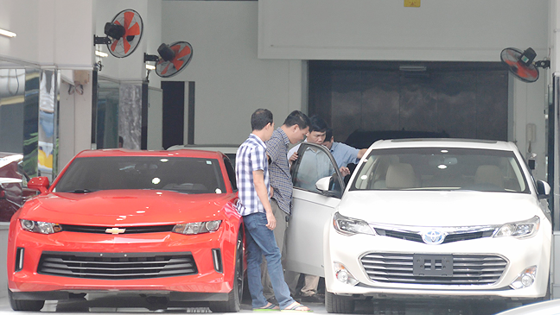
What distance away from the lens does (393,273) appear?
17.3ft

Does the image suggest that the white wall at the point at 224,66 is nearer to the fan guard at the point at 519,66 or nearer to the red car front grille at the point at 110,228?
the fan guard at the point at 519,66

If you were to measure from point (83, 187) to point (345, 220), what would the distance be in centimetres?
238

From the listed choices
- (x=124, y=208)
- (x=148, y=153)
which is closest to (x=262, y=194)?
(x=124, y=208)

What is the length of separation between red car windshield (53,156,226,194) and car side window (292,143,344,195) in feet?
2.64

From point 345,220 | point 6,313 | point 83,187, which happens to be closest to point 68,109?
point 83,187

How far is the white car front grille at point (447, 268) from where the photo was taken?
5199mm

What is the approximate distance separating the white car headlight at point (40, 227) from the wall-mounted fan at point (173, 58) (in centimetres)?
700

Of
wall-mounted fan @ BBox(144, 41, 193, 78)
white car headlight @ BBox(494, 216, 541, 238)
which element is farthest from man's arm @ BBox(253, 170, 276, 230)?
wall-mounted fan @ BBox(144, 41, 193, 78)

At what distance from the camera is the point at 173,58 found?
485 inches

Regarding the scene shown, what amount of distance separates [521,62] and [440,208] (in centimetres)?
635

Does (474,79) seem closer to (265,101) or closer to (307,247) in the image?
(265,101)

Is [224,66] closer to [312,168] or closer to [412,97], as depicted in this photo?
[412,97]

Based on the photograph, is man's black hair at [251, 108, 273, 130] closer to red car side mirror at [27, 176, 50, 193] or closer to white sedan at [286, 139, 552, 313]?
white sedan at [286, 139, 552, 313]

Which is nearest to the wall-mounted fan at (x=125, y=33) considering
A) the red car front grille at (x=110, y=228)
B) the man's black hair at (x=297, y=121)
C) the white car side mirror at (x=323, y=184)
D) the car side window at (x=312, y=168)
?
the car side window at (x=312, y=168)
